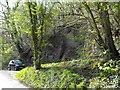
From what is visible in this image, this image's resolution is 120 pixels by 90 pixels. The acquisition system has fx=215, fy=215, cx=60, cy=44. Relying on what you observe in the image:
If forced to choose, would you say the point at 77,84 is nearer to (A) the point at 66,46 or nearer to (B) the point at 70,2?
(B) the point at 70,2

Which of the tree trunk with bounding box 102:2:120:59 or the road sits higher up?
the tree trunk with bounding box 102:2:120:59

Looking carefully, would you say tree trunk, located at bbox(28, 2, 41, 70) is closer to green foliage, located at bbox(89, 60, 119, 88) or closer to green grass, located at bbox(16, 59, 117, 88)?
green grass, located at bbox(16, 59, 117, 88)

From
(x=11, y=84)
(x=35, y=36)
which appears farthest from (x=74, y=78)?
(x=35, y=36)

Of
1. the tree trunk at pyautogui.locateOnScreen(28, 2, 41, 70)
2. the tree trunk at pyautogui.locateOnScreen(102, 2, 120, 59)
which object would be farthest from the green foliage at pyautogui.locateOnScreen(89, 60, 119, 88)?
the tree trunk at pyautogui.locateOnScreen(28, 2, 41, 70)

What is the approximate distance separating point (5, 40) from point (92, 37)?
10881mm

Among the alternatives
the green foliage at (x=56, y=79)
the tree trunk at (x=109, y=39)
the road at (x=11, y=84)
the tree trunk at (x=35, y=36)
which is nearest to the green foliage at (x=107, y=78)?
the green foliage at (x=56, y=79)

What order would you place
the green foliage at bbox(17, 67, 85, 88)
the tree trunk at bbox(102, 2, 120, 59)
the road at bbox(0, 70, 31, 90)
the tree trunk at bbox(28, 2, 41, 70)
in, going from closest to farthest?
the green foliage at bbox(17, 67, 85, 88) → the tree trunk at bbox(102, 2, 120, 59) → the road at bbox(0, 70, 31, 90) → the tree trunk at bbox(28, 2, 41, 70)

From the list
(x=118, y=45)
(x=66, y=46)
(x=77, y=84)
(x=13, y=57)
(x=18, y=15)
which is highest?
(x=18, y=15)

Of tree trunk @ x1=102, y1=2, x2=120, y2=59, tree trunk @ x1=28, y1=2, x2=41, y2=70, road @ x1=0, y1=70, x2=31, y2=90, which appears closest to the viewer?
tree trunk @ x1=102, y1=2, x2=120, y2=59

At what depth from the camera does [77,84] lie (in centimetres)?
477

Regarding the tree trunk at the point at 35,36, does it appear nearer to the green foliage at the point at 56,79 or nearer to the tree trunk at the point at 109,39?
the green foliage at the point at 56,79

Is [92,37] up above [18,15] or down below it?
below

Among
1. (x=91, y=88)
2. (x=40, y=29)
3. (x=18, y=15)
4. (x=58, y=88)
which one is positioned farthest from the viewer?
(x=18, y=15)

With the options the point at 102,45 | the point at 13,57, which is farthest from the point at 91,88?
the point at 13,57
